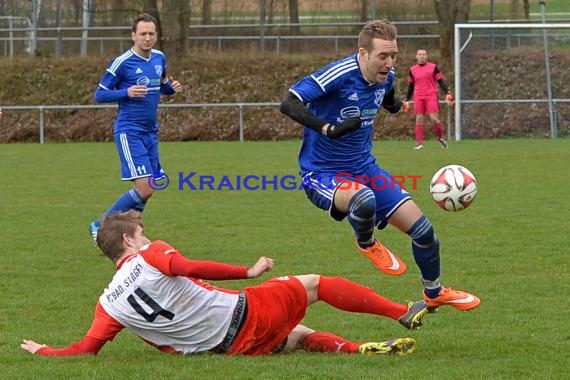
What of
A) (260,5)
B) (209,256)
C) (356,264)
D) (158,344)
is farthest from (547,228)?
(260,5)

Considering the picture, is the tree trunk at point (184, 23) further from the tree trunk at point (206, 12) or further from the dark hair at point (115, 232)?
the dark hair at point (115, 232)

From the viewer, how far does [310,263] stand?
8.31 m

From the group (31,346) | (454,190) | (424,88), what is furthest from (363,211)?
(424,88)

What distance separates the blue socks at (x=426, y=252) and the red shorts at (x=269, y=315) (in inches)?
43.9

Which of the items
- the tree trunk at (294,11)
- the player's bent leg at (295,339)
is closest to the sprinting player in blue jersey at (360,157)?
the player's bent leg at (295,339)

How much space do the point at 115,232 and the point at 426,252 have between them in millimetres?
2003

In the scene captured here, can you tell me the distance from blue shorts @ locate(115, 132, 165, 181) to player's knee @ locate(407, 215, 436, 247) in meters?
3.84

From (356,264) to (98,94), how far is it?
120 inches

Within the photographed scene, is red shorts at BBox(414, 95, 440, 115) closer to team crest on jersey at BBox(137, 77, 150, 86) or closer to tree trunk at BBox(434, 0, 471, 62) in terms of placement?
tree trunk at BBox(434, 0, 471, 62)

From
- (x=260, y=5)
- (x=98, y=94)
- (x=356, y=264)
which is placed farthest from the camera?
(x=260, y=5)

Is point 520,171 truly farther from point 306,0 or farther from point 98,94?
point 306,0

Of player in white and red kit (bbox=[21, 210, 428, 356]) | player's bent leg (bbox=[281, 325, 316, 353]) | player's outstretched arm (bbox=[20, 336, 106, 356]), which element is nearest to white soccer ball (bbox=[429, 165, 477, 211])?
player in white and red kit (bbox=[21, 210, 428, 356])

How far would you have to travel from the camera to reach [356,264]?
27.3 feet

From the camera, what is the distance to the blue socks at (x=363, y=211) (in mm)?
6215
